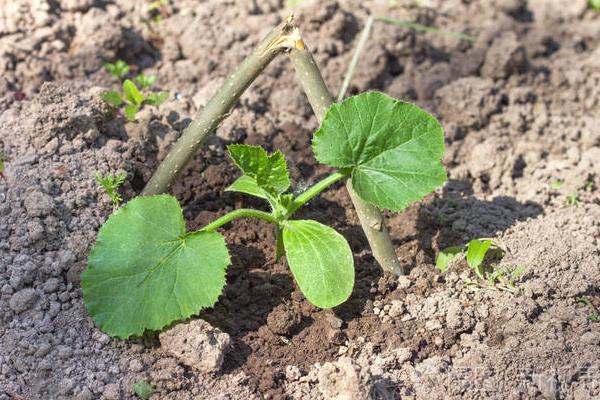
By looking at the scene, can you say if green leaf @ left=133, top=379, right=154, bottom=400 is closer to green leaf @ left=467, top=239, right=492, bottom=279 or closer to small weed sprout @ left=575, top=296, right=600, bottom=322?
green leaf @ left=467, top=239, right=492, bottom=279

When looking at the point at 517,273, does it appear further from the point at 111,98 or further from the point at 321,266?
the point at 111,98

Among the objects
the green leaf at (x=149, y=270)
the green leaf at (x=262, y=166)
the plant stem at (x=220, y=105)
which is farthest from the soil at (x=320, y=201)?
the green leaf at (x=262, y=166)

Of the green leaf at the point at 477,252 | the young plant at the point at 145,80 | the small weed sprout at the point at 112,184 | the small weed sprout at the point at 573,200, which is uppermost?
the young plant at the point at 145,80

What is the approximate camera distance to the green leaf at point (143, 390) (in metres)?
2.44

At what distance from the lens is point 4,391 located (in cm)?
239

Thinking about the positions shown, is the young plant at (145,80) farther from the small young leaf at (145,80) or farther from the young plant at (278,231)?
the young plant at (278,231)

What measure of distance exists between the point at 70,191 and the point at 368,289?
105cm

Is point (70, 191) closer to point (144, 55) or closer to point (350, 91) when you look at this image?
point (144, 55)

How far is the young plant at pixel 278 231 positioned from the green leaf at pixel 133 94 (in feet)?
2.26

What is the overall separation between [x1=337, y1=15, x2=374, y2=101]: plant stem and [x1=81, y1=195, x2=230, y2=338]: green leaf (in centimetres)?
128

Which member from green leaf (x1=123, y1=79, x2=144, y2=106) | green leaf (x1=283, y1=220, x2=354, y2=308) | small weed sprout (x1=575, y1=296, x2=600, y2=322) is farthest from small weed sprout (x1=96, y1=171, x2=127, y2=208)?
small weed sprout (x1=575, y1=296, x2=600, y2=322)

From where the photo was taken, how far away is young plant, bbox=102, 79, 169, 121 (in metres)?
3.15

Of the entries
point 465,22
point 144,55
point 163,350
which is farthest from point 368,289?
point 465,22

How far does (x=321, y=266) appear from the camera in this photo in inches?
101
